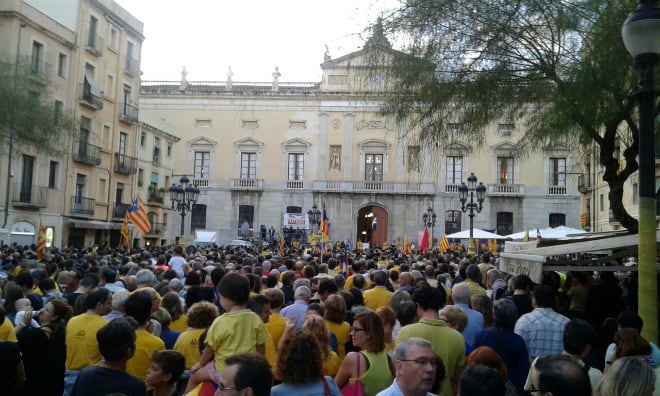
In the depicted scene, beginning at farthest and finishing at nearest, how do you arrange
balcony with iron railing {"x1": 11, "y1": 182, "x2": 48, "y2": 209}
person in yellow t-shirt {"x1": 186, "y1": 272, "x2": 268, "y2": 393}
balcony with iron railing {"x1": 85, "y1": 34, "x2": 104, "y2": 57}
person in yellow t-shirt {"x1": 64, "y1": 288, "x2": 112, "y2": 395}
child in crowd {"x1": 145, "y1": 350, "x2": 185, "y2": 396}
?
balcony with iron railing {"x1": 85, "y1": 34, "x2": 104, "y2": 57} → balcony with iron railing {"x1": 11, "y1": 182, "x2": 48, "y2": 209} → person in yellow t-shirt {"x1": 64, "y1": 288, "x2": 112, "y2": 395} → person in yellow t-shirt {"x1": 186, "y1": 272, "x2": 268, "y2": 393} → child in crowd {"x1": 145, "y1": 350, "x2": 185, "y2": 396}

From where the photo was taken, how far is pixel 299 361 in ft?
12.3

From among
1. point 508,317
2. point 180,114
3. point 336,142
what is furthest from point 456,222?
point 508,317

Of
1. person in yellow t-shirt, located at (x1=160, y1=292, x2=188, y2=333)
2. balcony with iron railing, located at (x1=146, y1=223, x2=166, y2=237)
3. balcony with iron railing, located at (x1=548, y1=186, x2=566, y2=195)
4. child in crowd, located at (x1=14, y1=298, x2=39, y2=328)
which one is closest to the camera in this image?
child in crowd, located at (x1=14, y1=298, x2=39, y2=328)

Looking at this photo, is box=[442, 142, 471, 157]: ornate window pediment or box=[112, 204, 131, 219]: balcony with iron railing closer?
box=[442, 142, 471, 157]: ornate window pediment

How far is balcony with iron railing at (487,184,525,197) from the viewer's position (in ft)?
156

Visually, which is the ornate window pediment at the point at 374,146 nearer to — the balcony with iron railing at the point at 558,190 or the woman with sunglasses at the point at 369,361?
the balcony with iron railing at the point at 558,190

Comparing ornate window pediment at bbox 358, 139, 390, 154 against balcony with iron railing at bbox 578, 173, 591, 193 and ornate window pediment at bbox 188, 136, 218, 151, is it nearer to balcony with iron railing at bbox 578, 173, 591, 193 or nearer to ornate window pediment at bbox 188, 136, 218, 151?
ornate window pediment at bbox 188, 136, 218, 151

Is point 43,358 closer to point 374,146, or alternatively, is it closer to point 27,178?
point 27,178

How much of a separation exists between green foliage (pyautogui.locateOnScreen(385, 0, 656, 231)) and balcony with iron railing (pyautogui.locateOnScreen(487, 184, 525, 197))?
3995cm

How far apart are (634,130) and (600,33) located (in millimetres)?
1430

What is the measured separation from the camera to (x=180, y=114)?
1998 inches

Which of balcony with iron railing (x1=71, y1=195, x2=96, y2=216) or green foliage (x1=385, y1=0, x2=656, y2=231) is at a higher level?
green foliage (x1=385, y1=0, x2=656, y2=231)

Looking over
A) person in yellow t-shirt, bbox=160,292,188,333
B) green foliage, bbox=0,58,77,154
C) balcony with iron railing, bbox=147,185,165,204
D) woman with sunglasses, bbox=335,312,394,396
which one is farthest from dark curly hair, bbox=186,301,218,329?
balcony with iron railing, bbox=147,185,165,204

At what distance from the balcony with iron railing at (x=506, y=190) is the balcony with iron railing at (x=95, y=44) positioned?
30.4m
